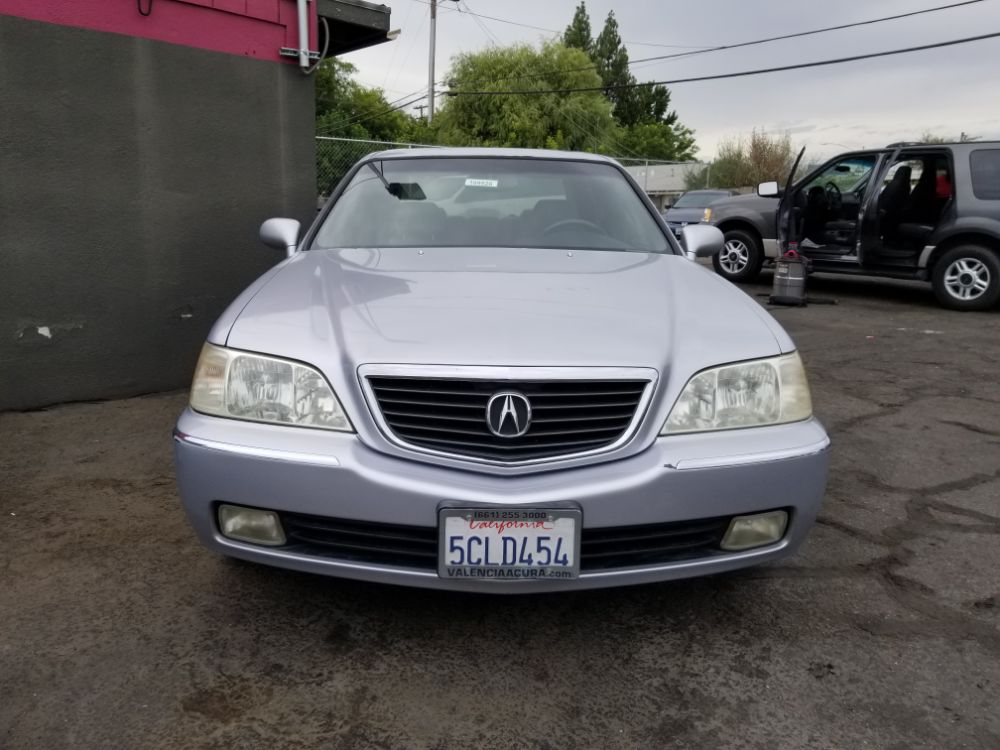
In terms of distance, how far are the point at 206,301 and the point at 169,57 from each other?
150cm

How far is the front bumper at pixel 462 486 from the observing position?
6.55ft

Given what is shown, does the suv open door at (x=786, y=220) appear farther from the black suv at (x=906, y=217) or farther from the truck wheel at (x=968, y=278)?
the truck wheel at (x=968, y=278)

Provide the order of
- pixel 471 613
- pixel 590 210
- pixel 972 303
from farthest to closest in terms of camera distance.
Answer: pixel 972 303
pixel 590 210
pixel 471 613

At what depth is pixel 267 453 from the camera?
2.06 m

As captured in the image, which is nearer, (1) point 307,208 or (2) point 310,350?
(2) point 310,350

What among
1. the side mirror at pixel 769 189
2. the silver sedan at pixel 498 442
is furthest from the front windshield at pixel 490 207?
the side mirror at pixel 769 189

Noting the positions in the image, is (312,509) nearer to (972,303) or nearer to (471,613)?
(471,613)

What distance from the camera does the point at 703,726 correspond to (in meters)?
1.97

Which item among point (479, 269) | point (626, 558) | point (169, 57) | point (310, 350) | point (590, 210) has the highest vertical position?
point (169, 57)

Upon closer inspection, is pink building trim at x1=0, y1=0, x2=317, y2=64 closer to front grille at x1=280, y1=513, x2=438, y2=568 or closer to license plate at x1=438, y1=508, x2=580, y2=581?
front grille at x1=280, y1=513, x2=438, y2=568

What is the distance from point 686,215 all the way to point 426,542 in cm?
1621

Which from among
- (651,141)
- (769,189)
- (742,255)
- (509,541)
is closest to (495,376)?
(509,541)

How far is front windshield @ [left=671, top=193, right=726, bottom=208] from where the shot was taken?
18.6 meters

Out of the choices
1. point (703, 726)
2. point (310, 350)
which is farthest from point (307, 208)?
point (703, 726)
